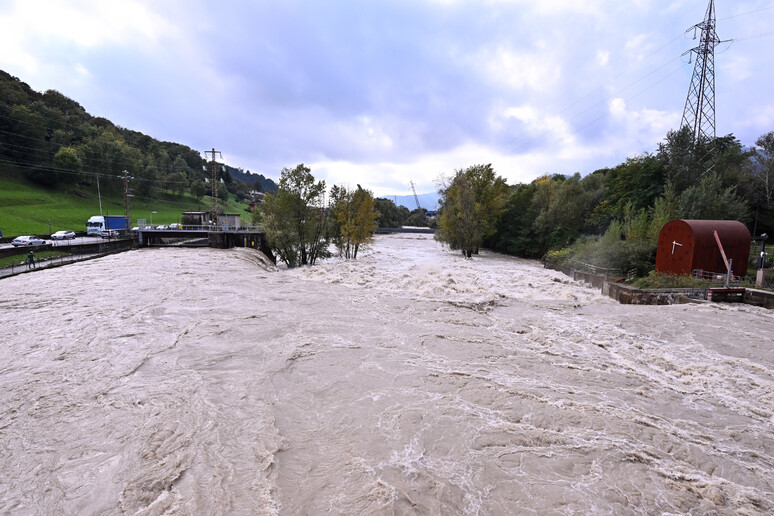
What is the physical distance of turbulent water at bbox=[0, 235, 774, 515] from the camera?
5047 millimetres

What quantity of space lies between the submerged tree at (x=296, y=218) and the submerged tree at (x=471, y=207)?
1928 centimetres

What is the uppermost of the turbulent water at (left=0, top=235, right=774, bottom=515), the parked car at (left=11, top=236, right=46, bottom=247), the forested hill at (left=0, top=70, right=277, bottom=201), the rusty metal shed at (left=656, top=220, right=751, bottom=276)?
the forested hill at (left=0, top=70, right=277, bottom=201)

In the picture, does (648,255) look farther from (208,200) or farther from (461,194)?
(208,200)

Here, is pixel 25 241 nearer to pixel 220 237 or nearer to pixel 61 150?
pixel 220 237

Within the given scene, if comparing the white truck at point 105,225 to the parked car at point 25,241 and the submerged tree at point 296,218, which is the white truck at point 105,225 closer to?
the parked car at point 25,241

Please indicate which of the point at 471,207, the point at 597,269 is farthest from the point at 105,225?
the point at 597,269

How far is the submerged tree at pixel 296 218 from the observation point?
3712 cm

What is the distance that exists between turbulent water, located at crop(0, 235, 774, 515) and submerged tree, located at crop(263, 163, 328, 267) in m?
22.3

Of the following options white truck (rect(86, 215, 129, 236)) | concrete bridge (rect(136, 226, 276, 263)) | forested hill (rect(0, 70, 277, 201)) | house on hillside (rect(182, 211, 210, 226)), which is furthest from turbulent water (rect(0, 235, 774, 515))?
forested hill (rect(0, 70, 277, 201))

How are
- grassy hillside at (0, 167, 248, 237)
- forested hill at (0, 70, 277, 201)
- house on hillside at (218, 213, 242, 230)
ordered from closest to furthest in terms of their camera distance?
grassy hillside at (0, 167, 248, 237), house on hillside at (218, 213, 242, 230), forested hill at (0, 70, 277, 201)

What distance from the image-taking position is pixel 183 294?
749 inches

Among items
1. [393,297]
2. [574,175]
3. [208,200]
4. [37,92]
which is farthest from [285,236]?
[37,92]

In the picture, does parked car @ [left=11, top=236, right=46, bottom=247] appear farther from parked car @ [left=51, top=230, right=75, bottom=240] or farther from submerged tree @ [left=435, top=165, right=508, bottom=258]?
submerged tree @ [left=435, top=165, right=508, bottom=258]

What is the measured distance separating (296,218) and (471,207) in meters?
23.1
